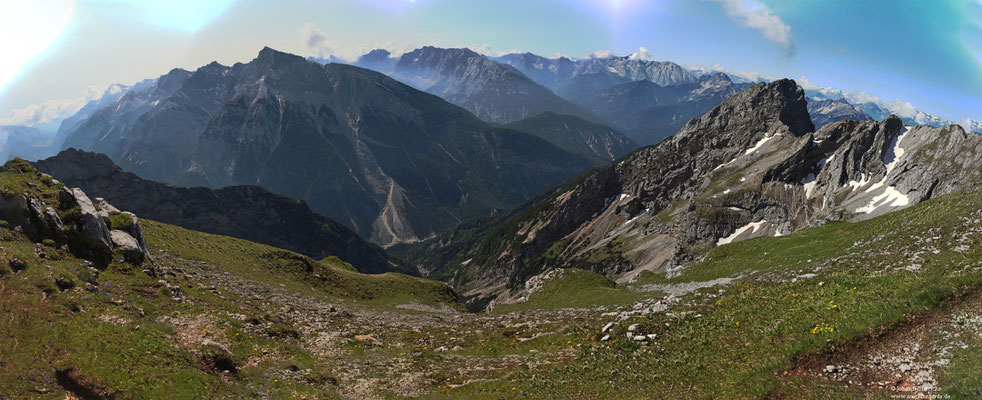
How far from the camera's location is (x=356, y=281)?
76.0 m

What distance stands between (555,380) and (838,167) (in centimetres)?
17399

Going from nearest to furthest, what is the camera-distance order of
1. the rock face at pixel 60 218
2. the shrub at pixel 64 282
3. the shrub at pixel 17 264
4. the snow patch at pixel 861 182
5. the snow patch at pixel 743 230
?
the shrub at pixel 17 264 < the shrub at pixel 64 282 < the rock face at pixel 60 218 < the snow patch at pixel 861 182 < the snow patch at pixel 743 230

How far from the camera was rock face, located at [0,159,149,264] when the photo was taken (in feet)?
95.5

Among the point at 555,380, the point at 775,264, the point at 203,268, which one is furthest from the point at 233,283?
the point at 775,264

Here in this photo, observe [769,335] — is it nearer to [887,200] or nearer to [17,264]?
[17,264]

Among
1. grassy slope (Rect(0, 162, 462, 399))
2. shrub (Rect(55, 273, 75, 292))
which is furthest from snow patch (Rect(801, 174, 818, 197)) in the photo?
shrub (Rect(55, 273, 75, 292))

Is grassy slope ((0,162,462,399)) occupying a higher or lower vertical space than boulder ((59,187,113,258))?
lower

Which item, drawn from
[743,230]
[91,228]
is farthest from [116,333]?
[743,230]

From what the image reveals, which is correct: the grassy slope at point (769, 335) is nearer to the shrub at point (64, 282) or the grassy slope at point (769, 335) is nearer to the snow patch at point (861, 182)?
the shrub at point (64, 282)

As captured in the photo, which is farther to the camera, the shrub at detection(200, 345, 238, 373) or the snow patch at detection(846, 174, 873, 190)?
the snow patch at detection(846, 174, 873, 190)

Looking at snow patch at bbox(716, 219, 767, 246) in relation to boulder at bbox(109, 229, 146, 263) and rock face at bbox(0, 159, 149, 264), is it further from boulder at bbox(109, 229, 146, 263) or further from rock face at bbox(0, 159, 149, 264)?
rock face at bbox(0, 159, 149, 264)

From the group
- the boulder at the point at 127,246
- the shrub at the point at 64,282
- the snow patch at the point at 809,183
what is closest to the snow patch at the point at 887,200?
the snow patch at the point at 809,183

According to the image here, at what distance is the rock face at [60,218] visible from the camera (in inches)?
1145

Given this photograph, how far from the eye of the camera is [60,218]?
105 feet
